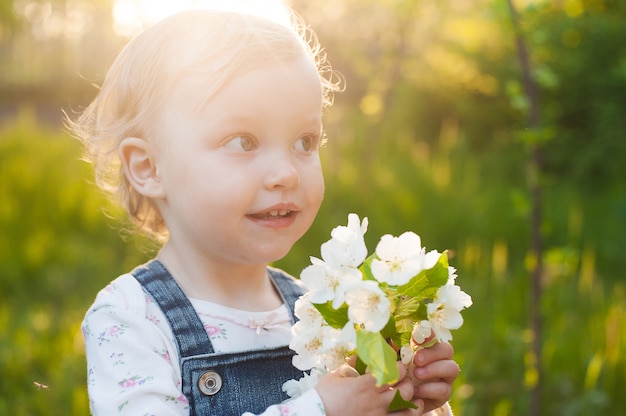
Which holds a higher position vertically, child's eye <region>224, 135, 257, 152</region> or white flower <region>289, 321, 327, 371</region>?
child's eye <region>224, 135, 257, 152</region>

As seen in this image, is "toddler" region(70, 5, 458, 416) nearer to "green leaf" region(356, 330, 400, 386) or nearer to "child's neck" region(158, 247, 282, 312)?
"child's neck" region(158, 247, 282, 312)

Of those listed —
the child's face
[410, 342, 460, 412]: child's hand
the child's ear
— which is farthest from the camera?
the child's ear

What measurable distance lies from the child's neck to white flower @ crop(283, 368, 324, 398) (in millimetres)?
273

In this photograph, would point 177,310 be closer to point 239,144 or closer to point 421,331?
point 239,144

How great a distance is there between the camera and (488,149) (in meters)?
7.60

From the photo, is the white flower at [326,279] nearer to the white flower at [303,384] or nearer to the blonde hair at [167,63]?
the white flower at [303,384]

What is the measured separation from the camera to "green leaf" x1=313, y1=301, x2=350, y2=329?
1234 mm

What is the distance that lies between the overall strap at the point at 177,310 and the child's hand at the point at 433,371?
1.43ft

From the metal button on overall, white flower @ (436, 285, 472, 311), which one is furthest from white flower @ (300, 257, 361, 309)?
the metal button on overall

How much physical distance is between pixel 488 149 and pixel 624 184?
5.68ft

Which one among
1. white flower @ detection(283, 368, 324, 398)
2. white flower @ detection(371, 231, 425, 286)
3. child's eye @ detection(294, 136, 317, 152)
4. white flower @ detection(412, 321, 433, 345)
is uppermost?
child's eye @ detection(294, 136, 317, 152)

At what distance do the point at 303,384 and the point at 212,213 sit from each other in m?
0.38

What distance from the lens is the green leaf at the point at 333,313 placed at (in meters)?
1.23

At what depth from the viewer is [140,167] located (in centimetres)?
165
